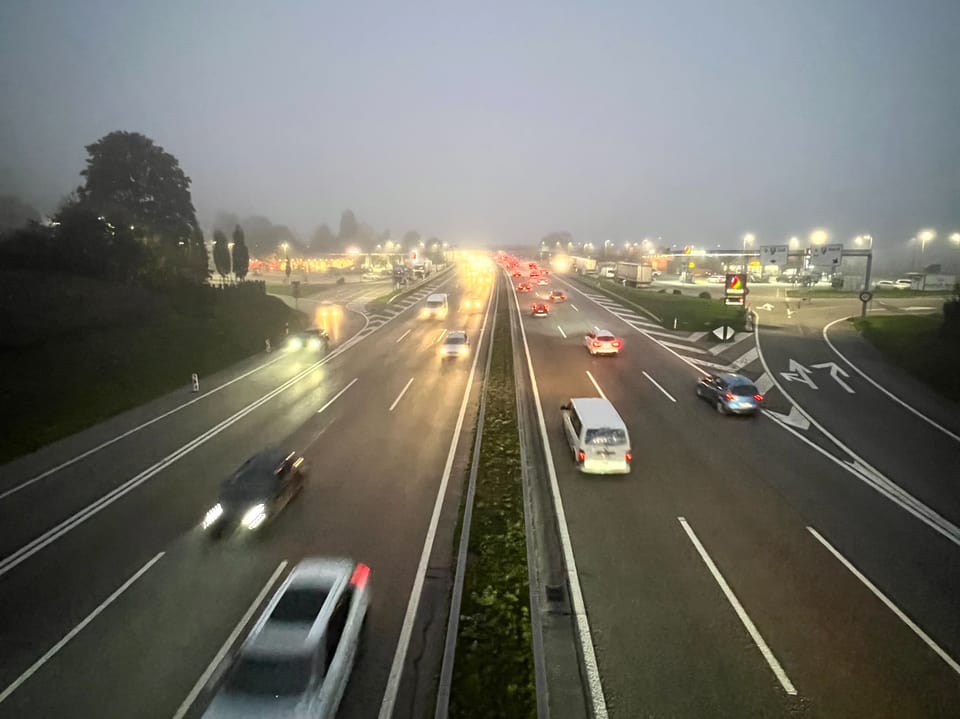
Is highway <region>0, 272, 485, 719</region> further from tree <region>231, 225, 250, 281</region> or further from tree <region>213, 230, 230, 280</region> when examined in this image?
tree <region>213, 230, 230, 280</region>

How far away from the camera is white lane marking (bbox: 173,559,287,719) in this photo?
8.51 m

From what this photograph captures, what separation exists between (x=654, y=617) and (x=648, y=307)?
157 ft

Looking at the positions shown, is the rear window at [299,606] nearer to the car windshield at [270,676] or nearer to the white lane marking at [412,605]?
the car windshield at [270,676]

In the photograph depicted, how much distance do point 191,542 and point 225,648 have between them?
4.67 m

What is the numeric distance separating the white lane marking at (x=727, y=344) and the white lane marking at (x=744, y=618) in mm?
25449

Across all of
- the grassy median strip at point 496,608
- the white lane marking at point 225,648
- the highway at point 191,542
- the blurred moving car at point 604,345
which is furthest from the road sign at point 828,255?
the white lane marking at point 225,648

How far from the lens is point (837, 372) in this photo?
29906 mm

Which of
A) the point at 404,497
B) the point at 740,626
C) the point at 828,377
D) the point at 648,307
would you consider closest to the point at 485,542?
the point at 404,497

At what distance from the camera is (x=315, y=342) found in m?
38.8

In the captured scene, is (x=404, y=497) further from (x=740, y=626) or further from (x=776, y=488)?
(x=776, y=488)

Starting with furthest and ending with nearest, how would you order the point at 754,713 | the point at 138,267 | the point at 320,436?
the point at 138,267
the point at 320,436
the point at 754,713

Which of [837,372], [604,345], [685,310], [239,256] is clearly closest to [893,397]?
[837,372]

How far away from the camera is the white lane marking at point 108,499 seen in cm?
1313

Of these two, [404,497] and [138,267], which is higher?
[138,267]
